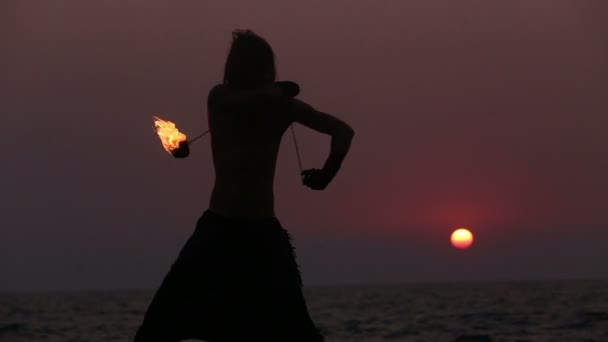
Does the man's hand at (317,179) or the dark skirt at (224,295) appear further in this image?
the dark skirt at (224,295)

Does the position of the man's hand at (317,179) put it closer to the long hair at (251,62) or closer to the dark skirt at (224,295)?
the dark skirt at (224,295)

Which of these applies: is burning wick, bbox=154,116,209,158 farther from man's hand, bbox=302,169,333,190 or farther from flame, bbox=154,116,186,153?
man's hand, bbox=302,169,333,190

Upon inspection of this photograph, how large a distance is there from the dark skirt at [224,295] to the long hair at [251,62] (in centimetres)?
61

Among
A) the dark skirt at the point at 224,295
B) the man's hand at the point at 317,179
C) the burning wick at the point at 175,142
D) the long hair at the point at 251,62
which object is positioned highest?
the long hair at the point at 251,62

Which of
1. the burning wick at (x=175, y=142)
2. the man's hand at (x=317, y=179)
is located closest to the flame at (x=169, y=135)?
the burning wick at (x=175, y=142)

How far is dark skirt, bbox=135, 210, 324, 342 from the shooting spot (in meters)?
4.54

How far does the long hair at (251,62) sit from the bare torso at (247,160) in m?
0.14

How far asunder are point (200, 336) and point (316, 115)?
1101 millimetres

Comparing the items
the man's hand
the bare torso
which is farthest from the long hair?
the man's hand

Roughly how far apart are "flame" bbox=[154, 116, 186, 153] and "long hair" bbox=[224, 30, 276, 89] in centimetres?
46

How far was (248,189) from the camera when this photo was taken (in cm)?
446

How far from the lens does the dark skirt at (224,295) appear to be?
14.9 ft

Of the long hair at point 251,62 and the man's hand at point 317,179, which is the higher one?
the long hair at point 251,62

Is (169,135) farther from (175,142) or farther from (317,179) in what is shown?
(317,179)
